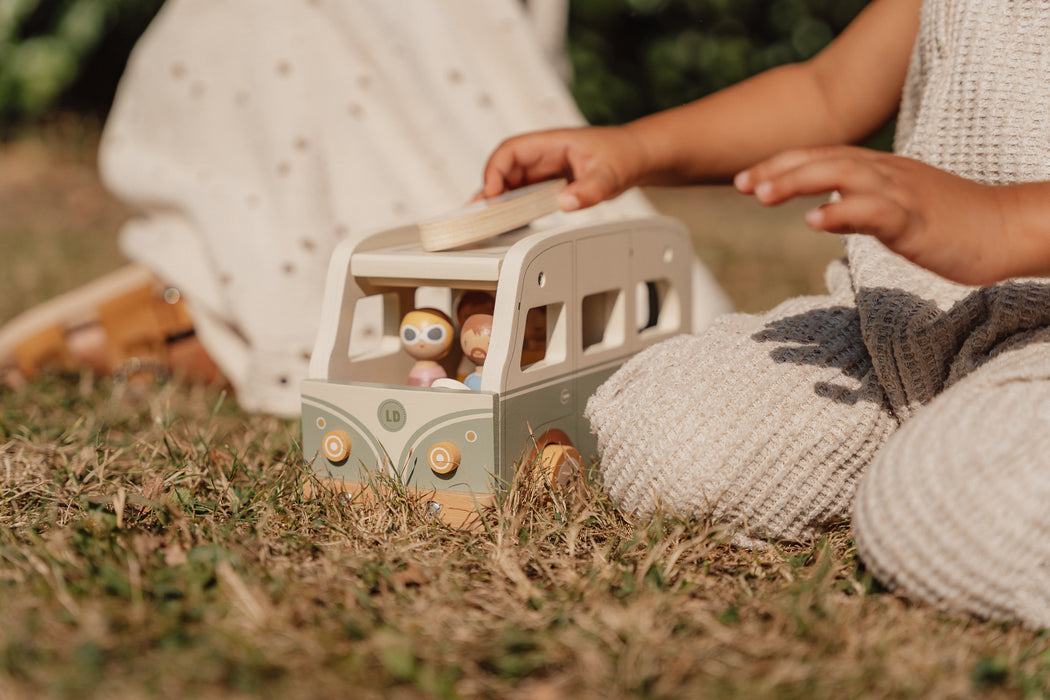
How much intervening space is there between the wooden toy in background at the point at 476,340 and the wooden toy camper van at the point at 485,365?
0.09ft

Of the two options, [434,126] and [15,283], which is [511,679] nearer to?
[434,126]

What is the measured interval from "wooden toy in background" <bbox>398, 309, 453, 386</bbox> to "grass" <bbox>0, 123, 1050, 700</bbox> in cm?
19

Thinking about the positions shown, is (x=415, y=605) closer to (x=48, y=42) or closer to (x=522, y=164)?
(x=522, y=164)

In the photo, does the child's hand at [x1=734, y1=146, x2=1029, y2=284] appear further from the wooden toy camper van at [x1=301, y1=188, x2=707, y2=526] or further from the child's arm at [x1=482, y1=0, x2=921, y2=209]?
the child's arm at [x1=482, y1=0, x2=921, y2=209]

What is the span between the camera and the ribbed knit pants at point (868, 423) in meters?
0.99

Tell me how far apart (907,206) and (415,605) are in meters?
0.56

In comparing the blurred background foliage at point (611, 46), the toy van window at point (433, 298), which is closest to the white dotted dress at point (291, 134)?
the toy van window at point (433, 298)

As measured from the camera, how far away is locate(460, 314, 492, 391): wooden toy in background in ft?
4.55

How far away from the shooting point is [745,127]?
1.58 metres

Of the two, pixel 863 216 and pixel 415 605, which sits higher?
pixel 863 216

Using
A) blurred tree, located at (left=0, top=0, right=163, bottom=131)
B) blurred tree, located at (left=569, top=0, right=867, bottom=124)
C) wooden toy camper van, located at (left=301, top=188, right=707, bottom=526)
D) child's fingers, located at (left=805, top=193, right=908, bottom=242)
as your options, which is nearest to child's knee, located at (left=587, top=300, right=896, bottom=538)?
wooden toy camper van, located at (left=301, top=188, right=707, bottom=526)

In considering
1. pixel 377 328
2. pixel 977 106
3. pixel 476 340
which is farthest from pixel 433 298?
pixel 977 106

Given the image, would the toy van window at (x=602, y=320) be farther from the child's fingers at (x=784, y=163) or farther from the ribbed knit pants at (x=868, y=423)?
the child's fingers at (x=784, y=163)

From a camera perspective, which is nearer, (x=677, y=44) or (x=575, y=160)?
(x=575, y=160)
